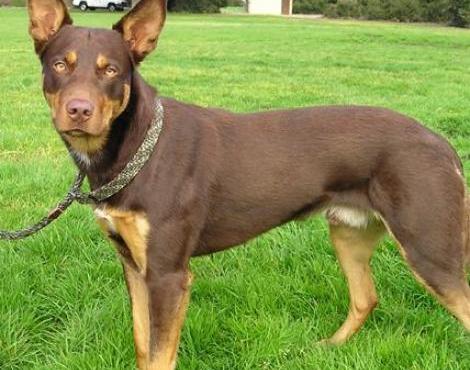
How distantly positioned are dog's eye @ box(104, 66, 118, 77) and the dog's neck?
14 cm

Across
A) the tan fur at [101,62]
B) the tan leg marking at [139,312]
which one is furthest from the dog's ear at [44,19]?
the tan leg marking at [139,312]

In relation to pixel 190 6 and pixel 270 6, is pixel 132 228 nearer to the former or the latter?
pixel 190 6

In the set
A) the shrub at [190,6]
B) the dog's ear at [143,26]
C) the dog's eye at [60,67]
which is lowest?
the shrub at [190,6]

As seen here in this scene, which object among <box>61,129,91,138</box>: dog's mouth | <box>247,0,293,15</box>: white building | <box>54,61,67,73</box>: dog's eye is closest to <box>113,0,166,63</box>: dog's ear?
<box>54,61,67,73</box>: dog's eye

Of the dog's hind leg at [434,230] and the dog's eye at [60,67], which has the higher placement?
the dog's eye at [60,67]

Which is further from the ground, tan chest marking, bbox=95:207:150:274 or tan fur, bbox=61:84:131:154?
tan fur, bbox=61:84:131:154

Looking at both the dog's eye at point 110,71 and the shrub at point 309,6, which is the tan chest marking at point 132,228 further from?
the shrub at point 309,6

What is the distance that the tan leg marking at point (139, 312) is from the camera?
3.62m

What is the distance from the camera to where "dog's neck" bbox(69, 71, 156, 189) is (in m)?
3.32

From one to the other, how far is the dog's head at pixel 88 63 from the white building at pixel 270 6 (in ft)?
219

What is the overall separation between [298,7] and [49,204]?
6718 centimetres

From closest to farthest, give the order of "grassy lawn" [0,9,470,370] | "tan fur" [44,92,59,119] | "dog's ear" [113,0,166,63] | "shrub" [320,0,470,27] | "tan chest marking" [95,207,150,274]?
"tan fur" [44,92,59,119] < "tan chest marking" [95,207,150,274] < "dog's ear" [113,0,166,63] < "grassy lawn" [0,9,470,370] < "shrub" [320,0,470,27]

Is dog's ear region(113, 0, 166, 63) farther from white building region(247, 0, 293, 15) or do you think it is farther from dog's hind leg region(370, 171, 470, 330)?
white building region(247, 0, 293, 15)

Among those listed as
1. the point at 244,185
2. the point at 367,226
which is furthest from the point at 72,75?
the point at 367,226
